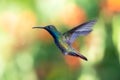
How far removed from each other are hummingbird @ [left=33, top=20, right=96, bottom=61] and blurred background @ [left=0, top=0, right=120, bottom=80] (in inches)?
25.2

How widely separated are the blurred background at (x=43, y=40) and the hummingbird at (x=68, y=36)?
0.64 meters

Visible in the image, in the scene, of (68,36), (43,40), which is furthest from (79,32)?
(43,40)

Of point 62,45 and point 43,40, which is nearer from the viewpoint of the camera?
point 62,45

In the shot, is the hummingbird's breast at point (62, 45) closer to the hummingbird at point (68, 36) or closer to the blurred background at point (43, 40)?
the hummingbird at point (68, 36)

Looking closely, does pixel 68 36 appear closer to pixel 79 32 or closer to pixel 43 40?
pixel 79 32

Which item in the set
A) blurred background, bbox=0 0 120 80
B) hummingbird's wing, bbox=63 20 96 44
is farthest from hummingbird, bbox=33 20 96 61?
blurred background, bbox=0 0 120 80

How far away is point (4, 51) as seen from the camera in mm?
909

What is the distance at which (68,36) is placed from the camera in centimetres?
27

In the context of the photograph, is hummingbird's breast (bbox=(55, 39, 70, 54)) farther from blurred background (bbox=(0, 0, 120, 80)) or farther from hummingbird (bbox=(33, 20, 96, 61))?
blurred background (bbox=(0, 0, 120, 80))

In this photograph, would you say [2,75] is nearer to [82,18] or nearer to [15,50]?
[15,50]

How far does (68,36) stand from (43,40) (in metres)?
0.65

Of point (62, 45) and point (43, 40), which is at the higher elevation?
point (62, 45)

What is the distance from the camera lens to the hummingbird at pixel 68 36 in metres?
0.23

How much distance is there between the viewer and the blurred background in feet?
2.96
